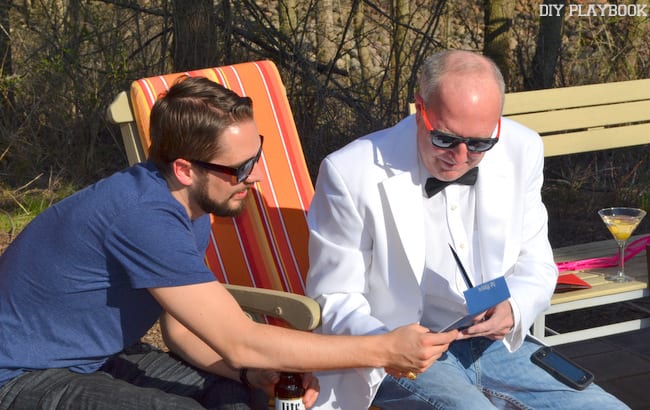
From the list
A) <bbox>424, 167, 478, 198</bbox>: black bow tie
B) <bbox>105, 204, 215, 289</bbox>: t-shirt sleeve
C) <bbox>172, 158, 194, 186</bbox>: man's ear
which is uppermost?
<bbox>172, 158, 194, 186</bbox>: man's ear

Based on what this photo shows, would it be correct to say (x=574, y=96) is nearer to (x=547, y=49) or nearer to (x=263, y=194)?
(x=263, y=194)

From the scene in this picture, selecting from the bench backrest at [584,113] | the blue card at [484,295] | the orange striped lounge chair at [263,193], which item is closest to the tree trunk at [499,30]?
the bench backrest at [584,113]

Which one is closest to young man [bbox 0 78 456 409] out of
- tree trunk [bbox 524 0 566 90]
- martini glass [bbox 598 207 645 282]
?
martini glass [bbox 598 207 645 282]

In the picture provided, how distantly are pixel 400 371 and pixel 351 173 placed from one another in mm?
625

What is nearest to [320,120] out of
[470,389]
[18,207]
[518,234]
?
[18,207]

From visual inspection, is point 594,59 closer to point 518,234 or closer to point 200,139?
point 518,234

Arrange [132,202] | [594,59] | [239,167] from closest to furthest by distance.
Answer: [132,202] → [239,167] → [594,59]

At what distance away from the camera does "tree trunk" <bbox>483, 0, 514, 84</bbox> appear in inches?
298

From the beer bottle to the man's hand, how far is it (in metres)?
0.49

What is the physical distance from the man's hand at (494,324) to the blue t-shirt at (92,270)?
2.63 ft

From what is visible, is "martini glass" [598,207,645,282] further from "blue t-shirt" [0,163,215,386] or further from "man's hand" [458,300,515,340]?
"blue t-shirt" [0,163,215,386]

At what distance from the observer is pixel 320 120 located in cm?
676

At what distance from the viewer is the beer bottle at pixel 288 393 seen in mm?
2795

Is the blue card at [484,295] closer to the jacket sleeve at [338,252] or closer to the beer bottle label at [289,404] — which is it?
the jacket sleeve at [338,252]
